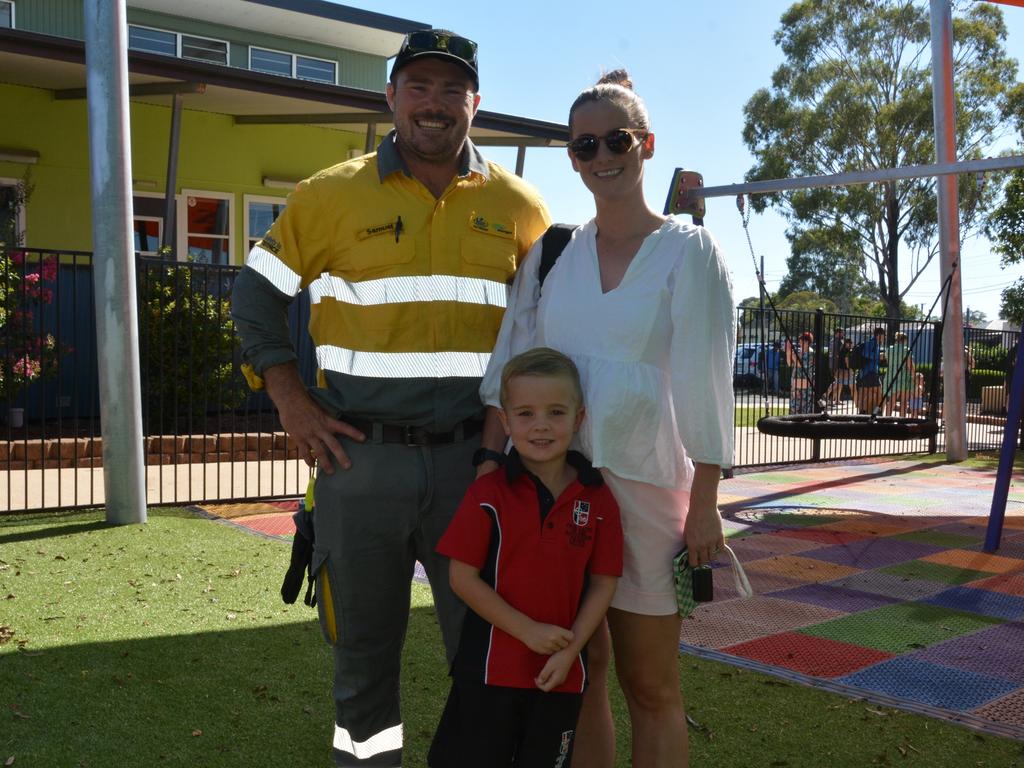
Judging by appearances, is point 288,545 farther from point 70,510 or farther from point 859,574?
point 859,574

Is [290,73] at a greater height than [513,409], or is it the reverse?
[290,73]

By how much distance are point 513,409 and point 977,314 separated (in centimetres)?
9821

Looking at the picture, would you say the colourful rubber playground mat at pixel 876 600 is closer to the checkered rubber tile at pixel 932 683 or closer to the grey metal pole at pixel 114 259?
the checkered rubber tile at pixel 932 683

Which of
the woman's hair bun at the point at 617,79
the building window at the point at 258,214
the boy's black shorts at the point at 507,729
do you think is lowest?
the boy's black shorts at the point at 507,729

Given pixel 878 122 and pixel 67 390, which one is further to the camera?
pixel 878 122

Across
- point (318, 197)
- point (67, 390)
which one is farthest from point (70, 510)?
point (318, 197)

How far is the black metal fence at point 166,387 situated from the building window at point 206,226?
9.30 ft

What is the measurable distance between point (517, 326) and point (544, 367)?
1.16ft

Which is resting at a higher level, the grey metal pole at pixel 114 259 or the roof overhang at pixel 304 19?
the roof overhang at pixel 304 19

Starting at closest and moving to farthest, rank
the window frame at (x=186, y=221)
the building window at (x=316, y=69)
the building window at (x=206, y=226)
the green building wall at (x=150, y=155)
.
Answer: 1. the green building wall at (x=150, y=155)
2. the window frame at (x=186, y=221)
3. the building window at (x=206, y=226)
4. the building window at (x=316, y=69)

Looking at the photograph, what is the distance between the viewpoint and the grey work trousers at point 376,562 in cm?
299

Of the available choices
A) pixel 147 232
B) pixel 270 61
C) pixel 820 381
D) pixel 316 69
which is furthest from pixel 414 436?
pixel 316 69

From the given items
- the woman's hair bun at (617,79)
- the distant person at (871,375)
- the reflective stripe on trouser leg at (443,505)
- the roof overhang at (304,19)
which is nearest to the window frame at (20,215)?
the roof overhang at (304,19)

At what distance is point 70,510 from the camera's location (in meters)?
8.43
